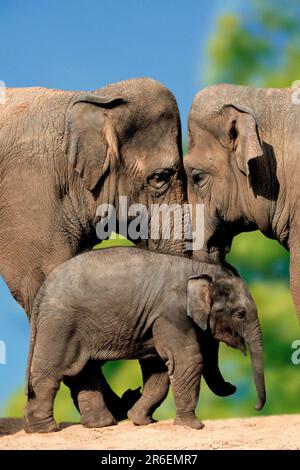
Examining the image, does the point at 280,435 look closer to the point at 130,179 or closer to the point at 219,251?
the point at 219,251

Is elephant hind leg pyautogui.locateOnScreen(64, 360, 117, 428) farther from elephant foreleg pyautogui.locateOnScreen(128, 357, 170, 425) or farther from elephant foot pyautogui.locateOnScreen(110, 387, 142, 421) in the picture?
elephant foot pyautogui.locateOnScreen(110, 387, 142, 421)

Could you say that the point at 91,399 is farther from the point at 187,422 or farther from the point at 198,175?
the point at 198,175

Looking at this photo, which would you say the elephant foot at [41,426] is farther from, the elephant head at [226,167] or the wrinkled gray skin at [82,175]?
the elephant head at [226,167]

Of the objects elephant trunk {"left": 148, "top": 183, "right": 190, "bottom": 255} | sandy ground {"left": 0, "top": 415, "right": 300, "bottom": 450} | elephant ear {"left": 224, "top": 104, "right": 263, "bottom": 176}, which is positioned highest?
elephant ear {"left": 224, "top": 104, "right": 263, "bottom": 176}

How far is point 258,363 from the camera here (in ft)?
29.1

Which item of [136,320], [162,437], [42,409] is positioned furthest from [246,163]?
[42,409]

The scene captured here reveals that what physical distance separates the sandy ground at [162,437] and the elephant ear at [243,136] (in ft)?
6.10

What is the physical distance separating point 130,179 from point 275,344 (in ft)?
25.2

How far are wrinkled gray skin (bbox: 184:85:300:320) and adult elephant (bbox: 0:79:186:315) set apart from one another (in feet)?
0.75

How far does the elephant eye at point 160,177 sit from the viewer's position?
32.3 ft

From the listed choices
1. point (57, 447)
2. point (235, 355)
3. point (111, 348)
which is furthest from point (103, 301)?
point (235, 355)

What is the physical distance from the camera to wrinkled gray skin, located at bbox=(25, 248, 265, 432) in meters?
8.86

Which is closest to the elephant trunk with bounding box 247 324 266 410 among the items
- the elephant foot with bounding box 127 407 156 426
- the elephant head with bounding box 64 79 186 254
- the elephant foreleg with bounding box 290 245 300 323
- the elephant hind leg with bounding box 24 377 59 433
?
the elephant foreleg with bounding box 290 245 300 323

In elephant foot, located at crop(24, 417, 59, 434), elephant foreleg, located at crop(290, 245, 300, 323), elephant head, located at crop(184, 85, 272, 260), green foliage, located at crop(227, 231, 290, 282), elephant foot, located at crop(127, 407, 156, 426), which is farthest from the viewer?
green foliage, located at crop(227, 231, 290, 282)
